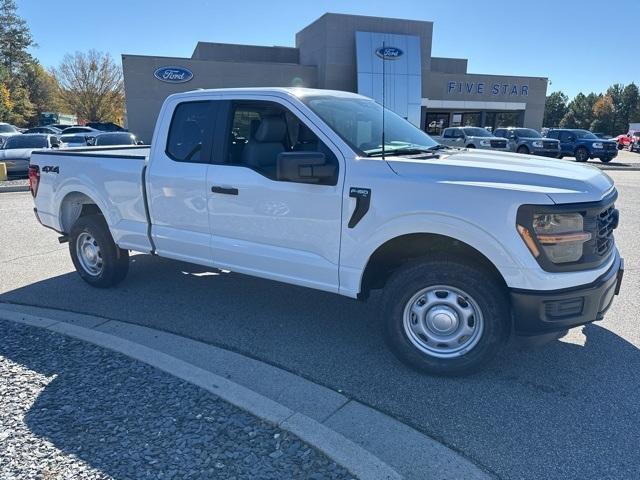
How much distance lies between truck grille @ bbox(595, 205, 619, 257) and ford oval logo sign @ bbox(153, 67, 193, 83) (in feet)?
99.9

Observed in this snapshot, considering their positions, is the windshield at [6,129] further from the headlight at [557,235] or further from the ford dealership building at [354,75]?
the headlight at [557,235]

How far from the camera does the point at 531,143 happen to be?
966 inches

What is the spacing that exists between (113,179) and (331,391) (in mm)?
3233

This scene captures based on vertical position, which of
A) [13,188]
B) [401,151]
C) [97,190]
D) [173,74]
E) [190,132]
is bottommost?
[13,188]

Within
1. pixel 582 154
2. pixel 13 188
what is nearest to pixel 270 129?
pixel 13 188

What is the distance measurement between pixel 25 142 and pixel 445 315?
59.9 feet

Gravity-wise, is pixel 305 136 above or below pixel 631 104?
below

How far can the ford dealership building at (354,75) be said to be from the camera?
30.0 metres

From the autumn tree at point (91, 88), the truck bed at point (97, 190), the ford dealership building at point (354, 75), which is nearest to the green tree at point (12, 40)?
the autumn tree at point (91, 88)

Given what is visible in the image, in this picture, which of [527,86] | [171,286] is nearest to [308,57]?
[527,86]

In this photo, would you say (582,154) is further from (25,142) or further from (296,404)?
(296,404)

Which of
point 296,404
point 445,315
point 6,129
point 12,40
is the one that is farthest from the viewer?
point 12,40

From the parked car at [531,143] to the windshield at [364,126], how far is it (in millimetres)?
22007

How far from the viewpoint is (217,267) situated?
176 inches
